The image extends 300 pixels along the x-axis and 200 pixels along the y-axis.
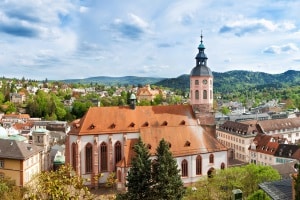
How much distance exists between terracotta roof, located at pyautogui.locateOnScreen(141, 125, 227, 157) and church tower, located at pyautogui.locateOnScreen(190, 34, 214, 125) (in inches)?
122

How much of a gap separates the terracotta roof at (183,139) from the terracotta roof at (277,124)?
34.4 meters

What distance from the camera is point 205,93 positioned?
186 feet

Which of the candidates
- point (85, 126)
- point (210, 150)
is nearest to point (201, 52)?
point (210, 150)

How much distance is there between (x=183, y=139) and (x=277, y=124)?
143 feet

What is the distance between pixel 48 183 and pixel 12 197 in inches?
569

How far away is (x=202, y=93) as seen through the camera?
56.6 metres

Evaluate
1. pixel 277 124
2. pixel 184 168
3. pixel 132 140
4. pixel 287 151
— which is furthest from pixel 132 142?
pixel 277 124

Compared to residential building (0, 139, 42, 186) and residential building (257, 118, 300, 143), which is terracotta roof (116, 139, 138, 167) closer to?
residential building (0, 139, 42, 186)

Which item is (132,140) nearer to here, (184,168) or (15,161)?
(184,168)

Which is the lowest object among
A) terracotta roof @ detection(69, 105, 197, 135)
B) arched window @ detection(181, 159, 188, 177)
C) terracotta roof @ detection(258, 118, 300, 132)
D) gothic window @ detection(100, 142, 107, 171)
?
arched window @ detection(181, 159, 188, 177)

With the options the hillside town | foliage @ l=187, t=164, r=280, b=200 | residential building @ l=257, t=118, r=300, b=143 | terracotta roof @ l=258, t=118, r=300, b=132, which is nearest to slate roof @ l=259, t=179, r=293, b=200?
foliage @ l=187, t=164, r=280, b=200

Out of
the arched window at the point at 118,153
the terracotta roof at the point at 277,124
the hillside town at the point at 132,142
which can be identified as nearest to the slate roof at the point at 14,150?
the hillside town at the point at 132,142

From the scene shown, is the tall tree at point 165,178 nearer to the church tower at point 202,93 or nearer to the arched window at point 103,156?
the arched window at point 103,156

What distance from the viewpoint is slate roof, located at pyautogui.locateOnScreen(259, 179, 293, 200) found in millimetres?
18844
